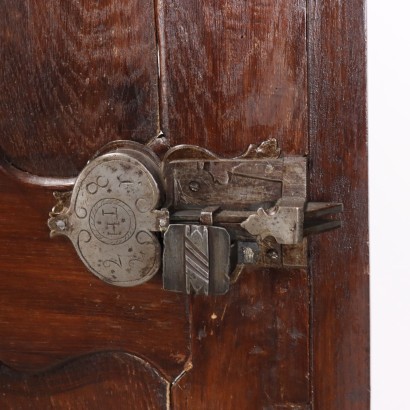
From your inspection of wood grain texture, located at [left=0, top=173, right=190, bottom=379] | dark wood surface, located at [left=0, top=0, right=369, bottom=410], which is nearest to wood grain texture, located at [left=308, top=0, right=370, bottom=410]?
dark wood surface, located at [left=0, top=0, right=369, bottom=410]

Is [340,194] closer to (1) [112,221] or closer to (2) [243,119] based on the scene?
(2) [243,119]

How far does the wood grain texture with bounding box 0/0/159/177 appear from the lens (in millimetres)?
623

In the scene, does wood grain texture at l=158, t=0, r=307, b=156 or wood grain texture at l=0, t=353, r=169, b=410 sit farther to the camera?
wood grain texture at l=0, t=353, r=169, b=410

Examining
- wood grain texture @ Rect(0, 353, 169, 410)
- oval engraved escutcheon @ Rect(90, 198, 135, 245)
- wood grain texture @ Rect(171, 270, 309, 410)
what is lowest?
wood grain texture @ Rect(0, 353, 169, 410)

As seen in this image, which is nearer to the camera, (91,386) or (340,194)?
(340,194)

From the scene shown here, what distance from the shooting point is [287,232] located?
0.57 m

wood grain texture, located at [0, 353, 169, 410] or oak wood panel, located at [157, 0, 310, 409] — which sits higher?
oak wood panel, located at [157, 0, 310, 409]

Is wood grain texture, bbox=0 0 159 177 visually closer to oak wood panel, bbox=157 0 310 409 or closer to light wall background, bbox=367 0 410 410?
oak wood panel, bbox=157 0 310 409

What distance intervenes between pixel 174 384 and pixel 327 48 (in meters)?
0.39

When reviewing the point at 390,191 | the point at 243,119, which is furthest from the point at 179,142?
the point at 390,191

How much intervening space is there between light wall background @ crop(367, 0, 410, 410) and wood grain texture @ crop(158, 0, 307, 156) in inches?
2.8

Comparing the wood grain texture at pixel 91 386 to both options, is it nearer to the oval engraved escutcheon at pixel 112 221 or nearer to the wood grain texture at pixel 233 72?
the oval engraved escutcheon at pixel 112 221

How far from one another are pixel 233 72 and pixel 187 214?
0.48ft

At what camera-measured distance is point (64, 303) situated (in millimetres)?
689
